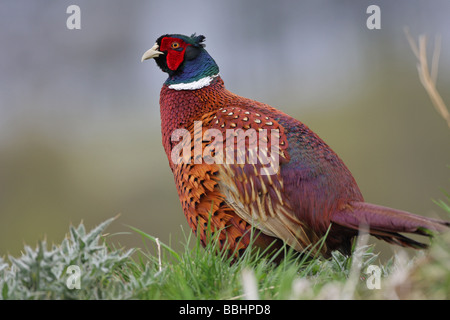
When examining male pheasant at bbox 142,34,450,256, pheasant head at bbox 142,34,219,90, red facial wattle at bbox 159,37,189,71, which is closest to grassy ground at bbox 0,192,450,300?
male pheasant at bbox 142,34,450,256

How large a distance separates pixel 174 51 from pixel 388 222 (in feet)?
5.94

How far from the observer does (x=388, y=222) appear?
253 cm

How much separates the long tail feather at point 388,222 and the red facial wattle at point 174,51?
4.91 feet

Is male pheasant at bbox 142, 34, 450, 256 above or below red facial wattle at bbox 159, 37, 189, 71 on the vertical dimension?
below

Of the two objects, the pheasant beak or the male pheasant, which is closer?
the male pheasant

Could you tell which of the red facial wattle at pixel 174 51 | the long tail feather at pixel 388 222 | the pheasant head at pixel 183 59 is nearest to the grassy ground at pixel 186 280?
the long tail feather at pixel 388 222

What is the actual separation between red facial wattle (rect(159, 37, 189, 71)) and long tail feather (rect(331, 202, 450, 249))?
1.50 m

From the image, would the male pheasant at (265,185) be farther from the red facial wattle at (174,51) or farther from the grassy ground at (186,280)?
the red facial wattle at (174,51)

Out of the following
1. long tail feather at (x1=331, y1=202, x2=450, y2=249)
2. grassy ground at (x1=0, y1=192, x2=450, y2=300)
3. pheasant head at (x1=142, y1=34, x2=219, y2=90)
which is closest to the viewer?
grassy ground at (x1=0, y1=192, x2=450, y2=300)

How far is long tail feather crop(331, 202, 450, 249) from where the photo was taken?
237cm

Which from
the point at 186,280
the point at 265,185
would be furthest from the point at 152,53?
the point at 186,280

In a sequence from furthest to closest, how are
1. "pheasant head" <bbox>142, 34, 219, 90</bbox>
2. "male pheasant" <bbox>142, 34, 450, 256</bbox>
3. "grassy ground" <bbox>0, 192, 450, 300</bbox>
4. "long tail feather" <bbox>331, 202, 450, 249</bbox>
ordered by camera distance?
"pheasant head" <bbox>142, 34, 219, 90</bbox>
"male pheasant" <bbox>142, 34, 450, 256</bbox>
"long tail feather" <bbox>331, 202, 450, 249</bbox>
"grassy ground" <bbox>0, 192, 450, 300</bbox>

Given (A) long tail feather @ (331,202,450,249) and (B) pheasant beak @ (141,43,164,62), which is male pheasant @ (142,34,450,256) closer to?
(A) long tail feather @ (331,202,450,249)

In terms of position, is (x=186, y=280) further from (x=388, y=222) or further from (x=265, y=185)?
(x=388, y=222)
